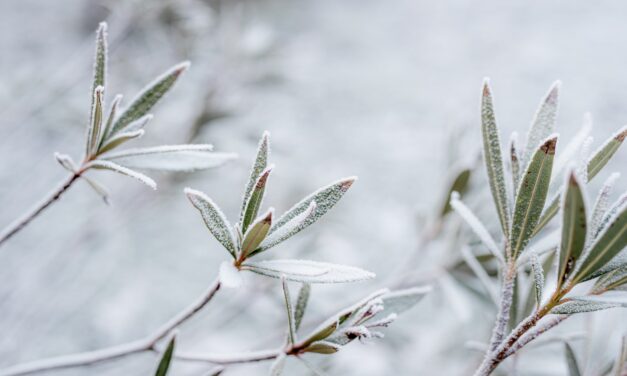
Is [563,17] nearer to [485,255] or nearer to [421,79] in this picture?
[421,79]

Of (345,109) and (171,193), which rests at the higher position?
(345,109)

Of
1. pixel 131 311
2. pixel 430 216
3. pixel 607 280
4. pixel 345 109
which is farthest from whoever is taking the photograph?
pixel 345 109

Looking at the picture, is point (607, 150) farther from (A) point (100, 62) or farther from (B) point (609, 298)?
(A) point (100, 62)

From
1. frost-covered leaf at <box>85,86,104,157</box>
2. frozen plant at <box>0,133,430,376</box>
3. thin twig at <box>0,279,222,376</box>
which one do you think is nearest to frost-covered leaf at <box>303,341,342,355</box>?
frozen plant at <box>0,133,430,376</box>

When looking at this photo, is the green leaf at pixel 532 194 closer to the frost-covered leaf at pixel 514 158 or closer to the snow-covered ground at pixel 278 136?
the frost-covered leaf at pixel 514 158

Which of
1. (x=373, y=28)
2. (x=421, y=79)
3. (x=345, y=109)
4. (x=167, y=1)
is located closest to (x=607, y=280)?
(x=167, y=1)

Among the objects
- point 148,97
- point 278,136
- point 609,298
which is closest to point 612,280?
point 609,298

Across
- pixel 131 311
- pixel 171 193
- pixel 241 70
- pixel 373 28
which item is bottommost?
pixel 131 311

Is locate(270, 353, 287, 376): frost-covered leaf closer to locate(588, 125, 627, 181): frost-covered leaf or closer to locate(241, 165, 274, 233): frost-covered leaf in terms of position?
locate(241, 165, 274, 233): frost-covered leaf
